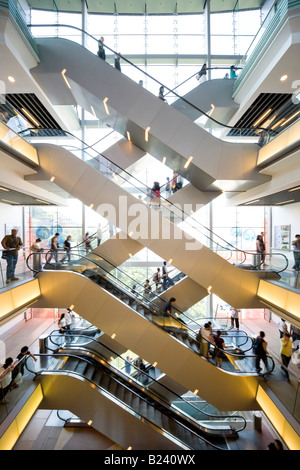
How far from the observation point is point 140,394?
9281mm

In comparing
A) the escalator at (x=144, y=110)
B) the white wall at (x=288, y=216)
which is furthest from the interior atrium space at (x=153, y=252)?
the white wall at (x=288, y=216)

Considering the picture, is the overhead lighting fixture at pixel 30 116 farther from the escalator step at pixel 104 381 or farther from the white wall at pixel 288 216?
the white wall at pixel 288 216

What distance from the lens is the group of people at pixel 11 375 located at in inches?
249

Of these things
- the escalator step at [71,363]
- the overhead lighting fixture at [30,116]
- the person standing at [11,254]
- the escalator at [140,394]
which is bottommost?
the escalator at [140,394]

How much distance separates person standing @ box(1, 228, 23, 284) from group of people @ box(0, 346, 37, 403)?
2314 mm

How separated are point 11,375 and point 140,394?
15.5 feet

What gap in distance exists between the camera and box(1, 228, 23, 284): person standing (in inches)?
296

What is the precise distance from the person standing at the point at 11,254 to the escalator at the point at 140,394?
3085 millimetres

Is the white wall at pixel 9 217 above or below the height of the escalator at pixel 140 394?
above

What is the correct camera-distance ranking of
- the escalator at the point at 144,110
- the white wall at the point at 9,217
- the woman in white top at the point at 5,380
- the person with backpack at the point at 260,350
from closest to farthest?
the woman in white top at the point at 5,380 < the person with backpack at the point at 260,350 < the escalator at the point at 144,110 < the white wall at the point at 9,217

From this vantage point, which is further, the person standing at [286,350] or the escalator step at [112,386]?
the escalator step at [112,386]

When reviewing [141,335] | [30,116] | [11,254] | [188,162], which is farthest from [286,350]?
[30,116]

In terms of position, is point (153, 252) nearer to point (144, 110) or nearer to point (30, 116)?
point (144, 110)

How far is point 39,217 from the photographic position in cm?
1825
